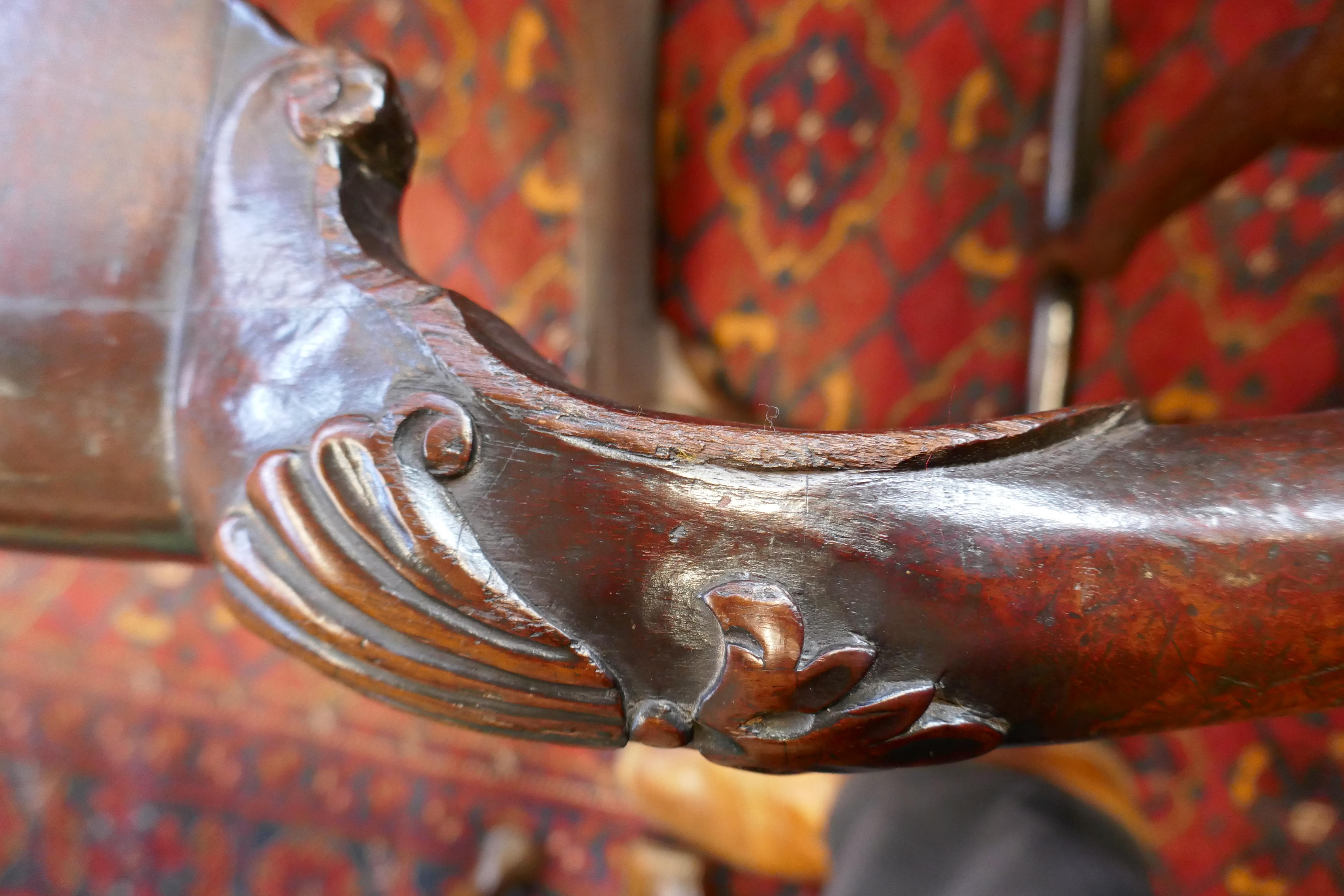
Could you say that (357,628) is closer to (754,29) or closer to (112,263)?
(112,263)

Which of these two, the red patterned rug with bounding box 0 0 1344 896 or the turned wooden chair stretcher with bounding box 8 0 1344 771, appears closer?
the turned wooden chair stretcher with bounding box 8 0 1344 771

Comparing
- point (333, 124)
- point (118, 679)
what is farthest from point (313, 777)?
point (333, 124)

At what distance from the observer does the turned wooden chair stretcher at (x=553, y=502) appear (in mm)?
254

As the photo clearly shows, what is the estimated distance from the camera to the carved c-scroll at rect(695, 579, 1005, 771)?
0.85 ft

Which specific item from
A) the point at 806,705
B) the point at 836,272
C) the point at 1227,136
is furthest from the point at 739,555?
the point at 836,272

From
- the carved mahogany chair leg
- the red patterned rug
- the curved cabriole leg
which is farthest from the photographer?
the red patterned rug

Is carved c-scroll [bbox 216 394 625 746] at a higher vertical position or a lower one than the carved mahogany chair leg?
lower

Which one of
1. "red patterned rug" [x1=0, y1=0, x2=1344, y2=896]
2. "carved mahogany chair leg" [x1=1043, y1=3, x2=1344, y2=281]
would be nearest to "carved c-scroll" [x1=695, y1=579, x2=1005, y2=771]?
"carved mahogany chair leg" [x1=1043, y1=3, x2=1344, y2=281]

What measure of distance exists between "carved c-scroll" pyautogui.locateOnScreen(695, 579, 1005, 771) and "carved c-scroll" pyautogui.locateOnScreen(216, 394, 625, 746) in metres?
0.05

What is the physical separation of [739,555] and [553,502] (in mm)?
66

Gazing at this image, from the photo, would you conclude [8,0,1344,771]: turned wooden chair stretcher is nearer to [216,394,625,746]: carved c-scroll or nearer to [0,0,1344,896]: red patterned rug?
[216,394,625,746]: carved c-scroll

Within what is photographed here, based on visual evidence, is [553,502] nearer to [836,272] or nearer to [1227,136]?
[1227,136]

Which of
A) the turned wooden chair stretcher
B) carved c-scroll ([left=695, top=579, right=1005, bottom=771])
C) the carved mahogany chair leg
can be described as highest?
the carved mahogany chair leg

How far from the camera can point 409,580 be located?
270 millimetres
